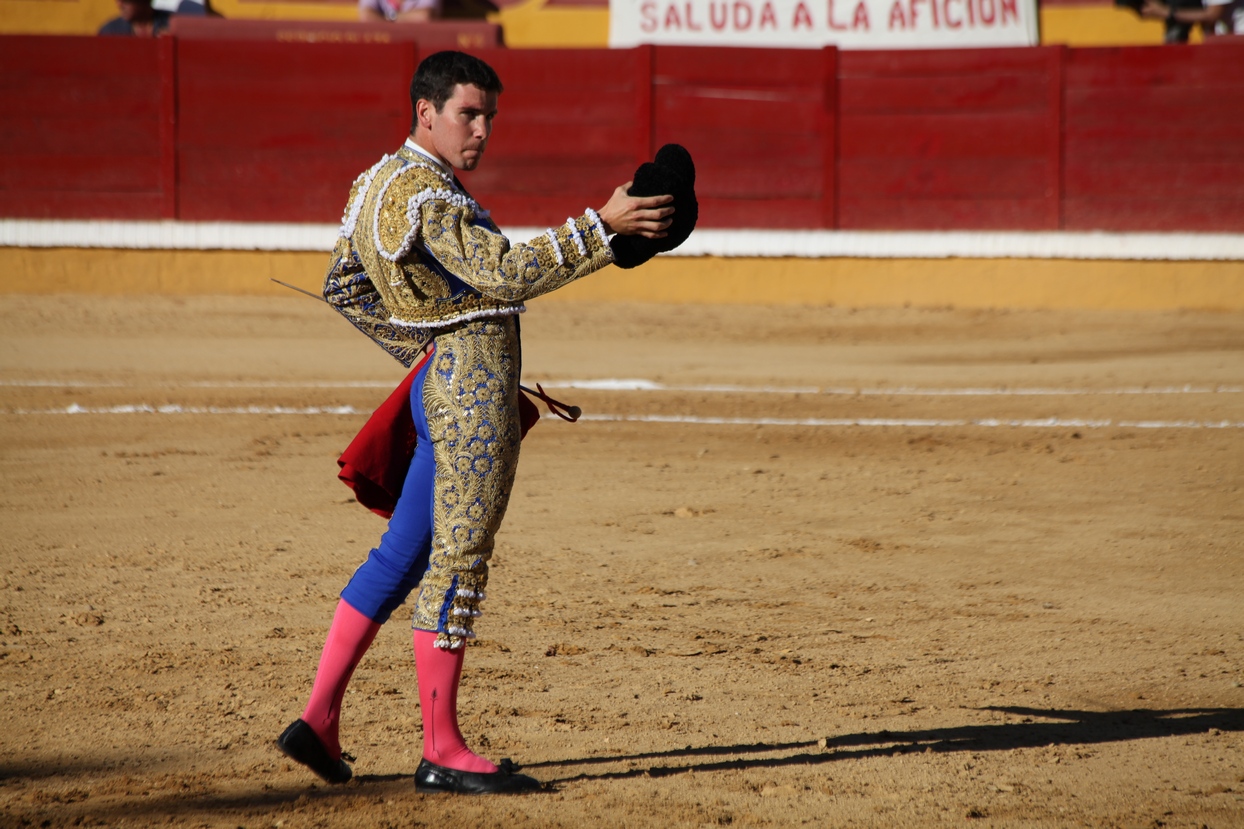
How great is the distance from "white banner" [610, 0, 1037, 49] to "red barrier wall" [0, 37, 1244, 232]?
2.54 ft

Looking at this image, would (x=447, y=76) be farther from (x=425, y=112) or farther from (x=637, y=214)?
(x=637, y=214)

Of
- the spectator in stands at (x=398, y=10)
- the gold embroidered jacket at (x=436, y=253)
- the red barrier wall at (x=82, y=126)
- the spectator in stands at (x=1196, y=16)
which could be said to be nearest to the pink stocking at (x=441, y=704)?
the gold embroidered jacket at (x=436, y=253)

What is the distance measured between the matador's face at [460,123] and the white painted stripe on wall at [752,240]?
846cm

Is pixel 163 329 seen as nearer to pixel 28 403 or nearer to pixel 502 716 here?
pixel 28 403

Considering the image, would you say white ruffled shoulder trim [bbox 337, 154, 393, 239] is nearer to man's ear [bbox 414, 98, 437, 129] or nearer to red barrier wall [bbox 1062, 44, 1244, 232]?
man's ear [bbox 414, 98, 437, 129]

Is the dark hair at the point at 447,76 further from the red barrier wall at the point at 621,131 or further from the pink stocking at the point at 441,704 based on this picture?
the red barrier wall at the point at 621,131

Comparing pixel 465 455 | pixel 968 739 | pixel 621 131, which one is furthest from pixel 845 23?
pixel 465 455

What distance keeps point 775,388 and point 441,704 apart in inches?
214

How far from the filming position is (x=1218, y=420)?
6816 mm

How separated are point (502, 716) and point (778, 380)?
16.9 feet

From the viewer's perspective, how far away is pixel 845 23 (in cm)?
1198

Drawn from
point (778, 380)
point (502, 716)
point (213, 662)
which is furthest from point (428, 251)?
point (778, 380)

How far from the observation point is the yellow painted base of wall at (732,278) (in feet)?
34.9

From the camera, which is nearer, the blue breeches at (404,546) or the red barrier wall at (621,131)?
the blue breeches at (404,546)
